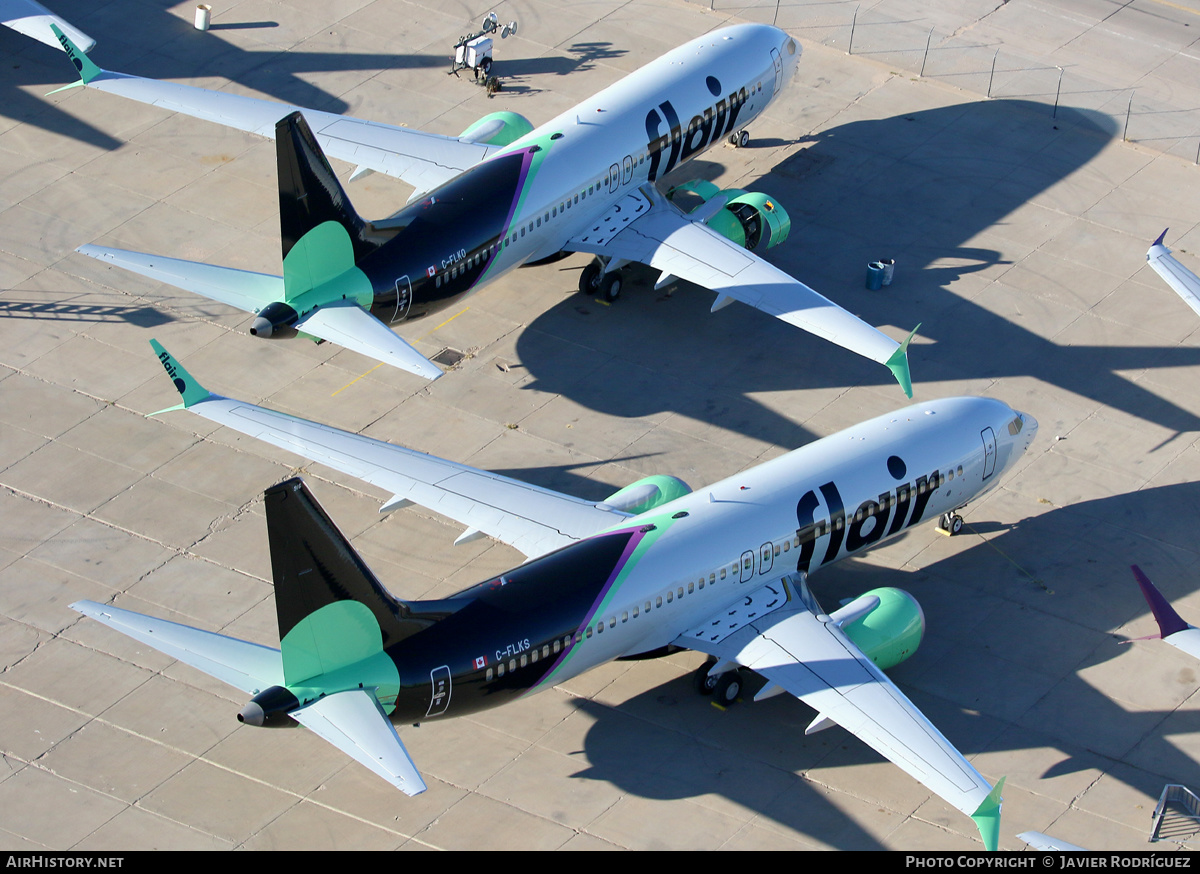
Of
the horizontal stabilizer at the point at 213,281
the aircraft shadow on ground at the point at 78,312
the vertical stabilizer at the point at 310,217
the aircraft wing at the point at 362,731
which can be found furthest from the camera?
the aircraft shadow on ground at the point at 78,312

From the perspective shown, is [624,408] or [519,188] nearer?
[624,408]

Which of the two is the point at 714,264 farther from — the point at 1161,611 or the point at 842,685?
the point at 1161,611

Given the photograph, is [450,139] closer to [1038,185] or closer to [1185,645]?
[1038,185]

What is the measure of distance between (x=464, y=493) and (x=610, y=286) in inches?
500

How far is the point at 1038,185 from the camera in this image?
2080 inches

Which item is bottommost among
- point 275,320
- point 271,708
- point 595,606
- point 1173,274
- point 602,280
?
point 602,280

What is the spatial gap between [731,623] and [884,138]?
24208 mm

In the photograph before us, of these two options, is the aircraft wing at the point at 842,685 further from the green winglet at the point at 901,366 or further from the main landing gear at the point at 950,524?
the green winglet at the point at 901,366

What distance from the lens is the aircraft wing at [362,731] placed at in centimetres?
2788

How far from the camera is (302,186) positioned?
38812mm

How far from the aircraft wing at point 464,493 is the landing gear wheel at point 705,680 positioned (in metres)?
3.62

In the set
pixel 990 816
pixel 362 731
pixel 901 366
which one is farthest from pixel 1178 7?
pixel 362 731

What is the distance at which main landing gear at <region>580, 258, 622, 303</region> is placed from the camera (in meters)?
48.2

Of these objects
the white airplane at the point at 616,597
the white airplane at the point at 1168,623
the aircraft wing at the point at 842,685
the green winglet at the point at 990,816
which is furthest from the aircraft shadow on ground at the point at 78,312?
the white airplane at the point at 1168,623
